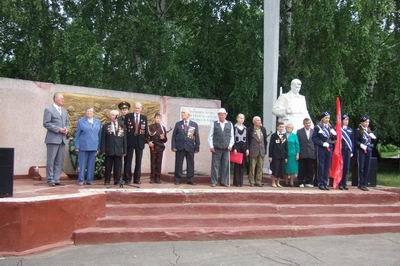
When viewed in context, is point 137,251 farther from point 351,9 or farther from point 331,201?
point 351,9

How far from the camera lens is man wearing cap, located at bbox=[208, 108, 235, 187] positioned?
36.4 feet

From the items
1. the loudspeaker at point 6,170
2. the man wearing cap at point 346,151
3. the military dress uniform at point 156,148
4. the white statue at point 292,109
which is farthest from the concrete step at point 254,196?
the white statue at point 292,109

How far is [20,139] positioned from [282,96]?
6.46 m

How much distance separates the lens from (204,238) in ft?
27.8

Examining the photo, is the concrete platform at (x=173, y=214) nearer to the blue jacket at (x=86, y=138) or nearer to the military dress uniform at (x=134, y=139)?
the military dress uniform at (x=134, y=139)

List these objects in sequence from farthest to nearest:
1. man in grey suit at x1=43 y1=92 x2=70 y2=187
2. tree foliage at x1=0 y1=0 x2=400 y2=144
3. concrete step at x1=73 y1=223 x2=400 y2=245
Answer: tree foliage at x1=0 y1=0 x2=400 y2=144
man in grey suit at x1=43 y1=92 x2=70 y2=187
concrete step at x1=73 y1=223 x2=400 y2=245

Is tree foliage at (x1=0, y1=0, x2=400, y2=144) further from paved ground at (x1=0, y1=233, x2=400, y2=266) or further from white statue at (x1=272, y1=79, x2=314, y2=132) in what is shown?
paved ground at (x1=0, y1=233, x2=400, y2=266)

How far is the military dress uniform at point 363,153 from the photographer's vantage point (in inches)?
466

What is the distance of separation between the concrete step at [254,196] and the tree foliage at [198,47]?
6.41m

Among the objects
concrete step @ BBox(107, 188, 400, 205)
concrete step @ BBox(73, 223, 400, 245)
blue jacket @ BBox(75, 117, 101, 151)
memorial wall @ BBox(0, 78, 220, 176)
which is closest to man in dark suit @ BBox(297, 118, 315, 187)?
concrete step @ BBox(107, 188, 400, 205)

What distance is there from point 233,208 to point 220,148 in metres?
2.02

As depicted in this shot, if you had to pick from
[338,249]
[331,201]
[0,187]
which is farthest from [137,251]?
[331,201]

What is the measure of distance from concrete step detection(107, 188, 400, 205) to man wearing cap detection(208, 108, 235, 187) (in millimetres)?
1321

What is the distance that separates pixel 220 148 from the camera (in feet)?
36.5
